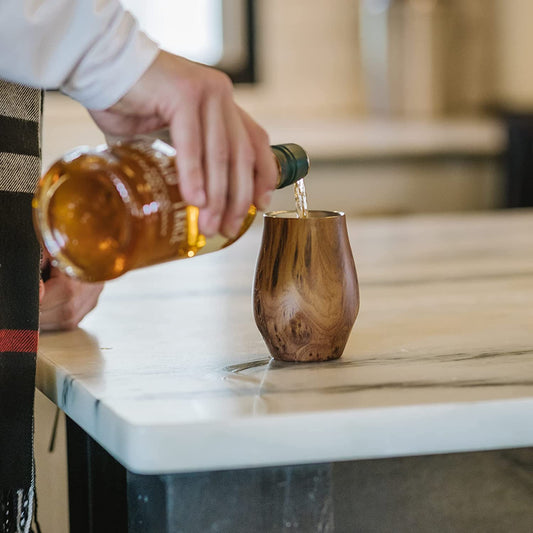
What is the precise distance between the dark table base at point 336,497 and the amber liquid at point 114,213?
0.49 ft

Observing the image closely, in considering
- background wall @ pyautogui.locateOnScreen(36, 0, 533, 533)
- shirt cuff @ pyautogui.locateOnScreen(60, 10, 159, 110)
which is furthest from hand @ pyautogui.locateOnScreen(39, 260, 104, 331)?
background wall @ pyautogui.locateOnScreen(36, 0, 533, 533)

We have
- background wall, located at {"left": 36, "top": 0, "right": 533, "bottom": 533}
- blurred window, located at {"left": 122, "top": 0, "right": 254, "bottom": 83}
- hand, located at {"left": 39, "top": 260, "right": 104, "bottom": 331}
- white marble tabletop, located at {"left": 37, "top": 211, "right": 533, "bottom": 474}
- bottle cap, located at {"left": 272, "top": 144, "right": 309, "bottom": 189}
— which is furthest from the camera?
blurred window, located at {"left": 122, "top": 0, "right": 254, "bottom": 83}

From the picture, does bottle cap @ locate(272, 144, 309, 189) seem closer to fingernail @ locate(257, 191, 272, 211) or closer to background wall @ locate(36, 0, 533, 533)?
fingernail @ locate(257, 191, 272, 211)

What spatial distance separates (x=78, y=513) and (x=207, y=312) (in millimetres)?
233

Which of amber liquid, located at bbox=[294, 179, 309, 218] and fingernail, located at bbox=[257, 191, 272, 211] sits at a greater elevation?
fingernail, located at bbox=[257, 191, 272, 211]

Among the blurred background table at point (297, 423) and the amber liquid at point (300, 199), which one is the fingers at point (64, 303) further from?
the amber liquid at point (300, 199)

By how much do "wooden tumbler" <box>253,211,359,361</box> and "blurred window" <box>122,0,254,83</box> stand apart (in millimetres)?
2702

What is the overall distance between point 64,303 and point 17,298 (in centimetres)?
11

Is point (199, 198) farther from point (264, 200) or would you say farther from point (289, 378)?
point (289, 378)

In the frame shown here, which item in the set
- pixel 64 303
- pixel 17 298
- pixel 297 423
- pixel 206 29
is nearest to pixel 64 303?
pixel 64 303

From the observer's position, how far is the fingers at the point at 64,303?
897 millimetres

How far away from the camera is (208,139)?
0.63m

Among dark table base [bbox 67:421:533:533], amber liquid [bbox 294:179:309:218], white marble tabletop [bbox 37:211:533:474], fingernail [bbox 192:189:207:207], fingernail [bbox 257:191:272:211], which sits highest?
fingernail [bbox 192:189:207:207]

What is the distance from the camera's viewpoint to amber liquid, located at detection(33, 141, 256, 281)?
0.61 meters
